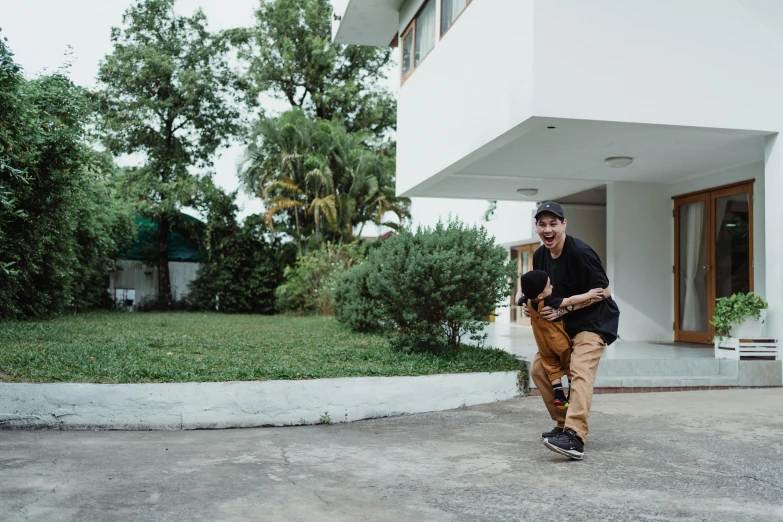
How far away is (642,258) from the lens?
1248cm

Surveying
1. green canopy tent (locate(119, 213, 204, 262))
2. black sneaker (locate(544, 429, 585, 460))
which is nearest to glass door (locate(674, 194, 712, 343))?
black sneaker (locate(544, 429, 585, 460))

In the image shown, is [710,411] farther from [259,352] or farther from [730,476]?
[259,352]

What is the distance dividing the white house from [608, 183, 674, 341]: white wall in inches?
1.0

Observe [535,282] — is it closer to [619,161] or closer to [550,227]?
[550,227]

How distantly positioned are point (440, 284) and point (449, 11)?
559cm

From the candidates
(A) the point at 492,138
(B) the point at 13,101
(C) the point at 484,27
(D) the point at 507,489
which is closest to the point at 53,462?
(D) the point at 507,489

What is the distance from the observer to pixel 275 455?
518 cm

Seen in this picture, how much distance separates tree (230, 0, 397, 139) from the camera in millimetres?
29703

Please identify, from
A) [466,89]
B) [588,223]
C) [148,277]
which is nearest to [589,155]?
[466,89]

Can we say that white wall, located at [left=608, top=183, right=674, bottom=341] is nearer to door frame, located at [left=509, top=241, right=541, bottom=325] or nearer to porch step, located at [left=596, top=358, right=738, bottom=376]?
porch step, located at [left=596, top=358, right=738, bottom=376]

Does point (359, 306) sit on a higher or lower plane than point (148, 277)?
lower

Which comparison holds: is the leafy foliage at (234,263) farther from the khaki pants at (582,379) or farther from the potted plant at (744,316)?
the khaki pants at (582,379)

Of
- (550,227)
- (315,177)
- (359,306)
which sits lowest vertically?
(359,306)

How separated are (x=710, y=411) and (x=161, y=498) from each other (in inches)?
206
